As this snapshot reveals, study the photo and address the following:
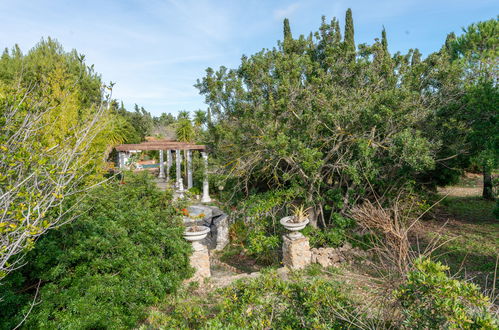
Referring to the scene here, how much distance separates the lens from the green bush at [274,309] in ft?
9.30

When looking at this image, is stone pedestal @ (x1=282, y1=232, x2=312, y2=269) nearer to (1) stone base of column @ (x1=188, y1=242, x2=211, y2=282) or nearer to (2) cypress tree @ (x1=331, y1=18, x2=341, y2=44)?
(1) stone base of column @ (x1=188, y1=242, x2=211, y2=282)

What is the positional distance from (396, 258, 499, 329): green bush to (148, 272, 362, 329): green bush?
0.62 meters

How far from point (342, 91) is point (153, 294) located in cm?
564

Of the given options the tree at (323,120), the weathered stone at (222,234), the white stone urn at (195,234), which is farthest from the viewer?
the weathered stone at (222,234)

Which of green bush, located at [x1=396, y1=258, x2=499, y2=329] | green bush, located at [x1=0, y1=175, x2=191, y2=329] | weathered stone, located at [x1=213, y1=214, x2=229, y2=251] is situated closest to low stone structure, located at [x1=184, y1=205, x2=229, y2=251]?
weathered stone, located at [x1=213, y1=214, x2=229, y2=251]

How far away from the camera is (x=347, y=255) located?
6.68 metres

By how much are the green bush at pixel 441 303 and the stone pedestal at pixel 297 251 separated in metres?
3.73

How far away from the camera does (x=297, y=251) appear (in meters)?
6.06

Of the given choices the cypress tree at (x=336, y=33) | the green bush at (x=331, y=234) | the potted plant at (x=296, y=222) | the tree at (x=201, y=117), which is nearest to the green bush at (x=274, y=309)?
the potted plant at (x=296, y=222)

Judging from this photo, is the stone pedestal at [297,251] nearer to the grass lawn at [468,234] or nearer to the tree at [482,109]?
the grass lawn at [468,234]

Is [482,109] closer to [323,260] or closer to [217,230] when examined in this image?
[323,260]

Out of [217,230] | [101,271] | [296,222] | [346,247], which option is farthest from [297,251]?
[101,271]

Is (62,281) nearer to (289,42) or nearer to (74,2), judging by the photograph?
(74,2)

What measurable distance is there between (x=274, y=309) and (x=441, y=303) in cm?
164
